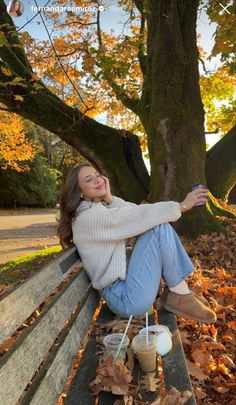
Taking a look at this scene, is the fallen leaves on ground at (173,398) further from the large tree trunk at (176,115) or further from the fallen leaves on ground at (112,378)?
the large tree trunk at (176,115)

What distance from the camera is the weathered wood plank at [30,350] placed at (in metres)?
1.47

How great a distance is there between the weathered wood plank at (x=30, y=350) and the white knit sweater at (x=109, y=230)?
0.55 metres

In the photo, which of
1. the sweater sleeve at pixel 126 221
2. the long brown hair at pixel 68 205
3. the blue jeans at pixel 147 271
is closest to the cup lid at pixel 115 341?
the blue jeans at pixel 147 271

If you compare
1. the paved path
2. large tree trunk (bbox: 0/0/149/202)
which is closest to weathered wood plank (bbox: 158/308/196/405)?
large tree trunk (bbox: 0/0/149/202)

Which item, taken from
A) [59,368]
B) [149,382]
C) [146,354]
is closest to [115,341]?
[146,354]

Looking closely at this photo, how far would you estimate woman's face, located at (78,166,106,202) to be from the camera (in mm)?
3453

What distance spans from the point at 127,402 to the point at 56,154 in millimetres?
34394

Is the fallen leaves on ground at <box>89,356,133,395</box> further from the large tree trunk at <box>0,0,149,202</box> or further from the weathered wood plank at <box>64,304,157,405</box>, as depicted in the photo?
the large tree trunk at <box>0,0,149,202</box>

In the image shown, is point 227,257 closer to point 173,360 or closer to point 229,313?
point 229,313

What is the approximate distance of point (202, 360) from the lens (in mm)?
2992

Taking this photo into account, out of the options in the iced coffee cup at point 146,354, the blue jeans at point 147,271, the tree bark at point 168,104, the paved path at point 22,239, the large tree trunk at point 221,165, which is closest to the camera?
the iced coffee cup at point 146,354

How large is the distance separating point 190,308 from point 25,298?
167 centimetres

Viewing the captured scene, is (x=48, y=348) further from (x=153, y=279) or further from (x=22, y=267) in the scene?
(x=22, y=267)

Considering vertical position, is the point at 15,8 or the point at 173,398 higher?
the point at 15,8
